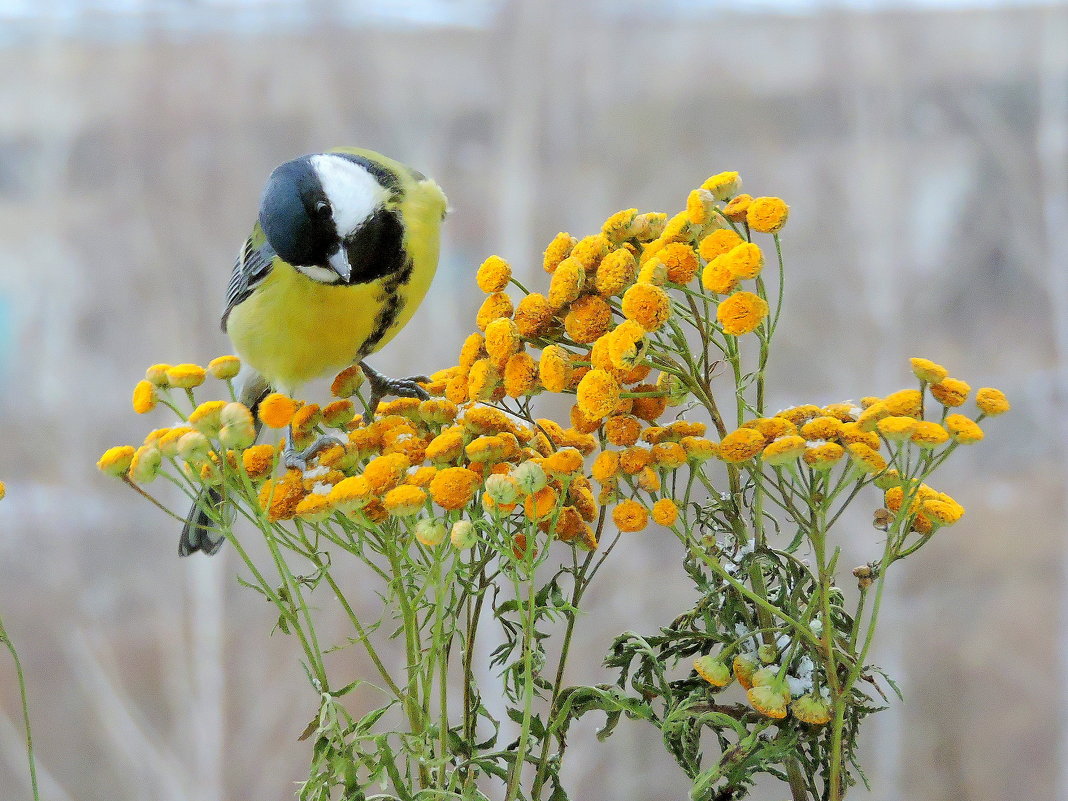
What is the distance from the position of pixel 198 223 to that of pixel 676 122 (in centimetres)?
74

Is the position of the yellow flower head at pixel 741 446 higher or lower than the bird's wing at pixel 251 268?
lower

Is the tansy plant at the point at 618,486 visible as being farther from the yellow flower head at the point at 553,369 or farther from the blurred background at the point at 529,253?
the blurred background at the point at 529,253

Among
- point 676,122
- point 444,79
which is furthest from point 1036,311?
→ point 444,79

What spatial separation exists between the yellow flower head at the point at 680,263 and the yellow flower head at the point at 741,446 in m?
0.07

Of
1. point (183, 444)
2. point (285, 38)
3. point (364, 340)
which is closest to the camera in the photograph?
point (183, 444)

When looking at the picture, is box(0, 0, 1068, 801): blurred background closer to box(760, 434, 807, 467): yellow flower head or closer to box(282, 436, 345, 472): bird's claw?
box(282, 436, 345, 472): bird's claw

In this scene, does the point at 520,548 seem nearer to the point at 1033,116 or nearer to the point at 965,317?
the point at 965,317

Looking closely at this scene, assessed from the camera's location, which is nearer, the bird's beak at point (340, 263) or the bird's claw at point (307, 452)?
the bird's claw at point (307, 452)

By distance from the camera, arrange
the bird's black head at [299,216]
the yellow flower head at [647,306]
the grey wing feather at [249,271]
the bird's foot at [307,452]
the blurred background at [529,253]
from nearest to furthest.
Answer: the yellow flower head at [647,306]
the bird's foot at [307,452]
the bird's black head at [299,216]
the grey wing feather at [249,271]
the blurred background at [529,253]

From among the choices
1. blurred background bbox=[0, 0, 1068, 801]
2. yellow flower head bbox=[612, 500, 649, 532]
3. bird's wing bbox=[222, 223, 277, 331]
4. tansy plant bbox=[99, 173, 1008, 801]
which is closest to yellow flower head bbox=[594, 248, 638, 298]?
tansy plant bbox=[99, 173, 1008, 801]

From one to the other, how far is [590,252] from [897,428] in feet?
0.53

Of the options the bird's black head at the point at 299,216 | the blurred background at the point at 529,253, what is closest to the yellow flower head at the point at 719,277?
the bird's black head at the point at 299,216

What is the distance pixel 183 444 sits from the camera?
0.45m

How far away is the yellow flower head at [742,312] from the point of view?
42 cm
